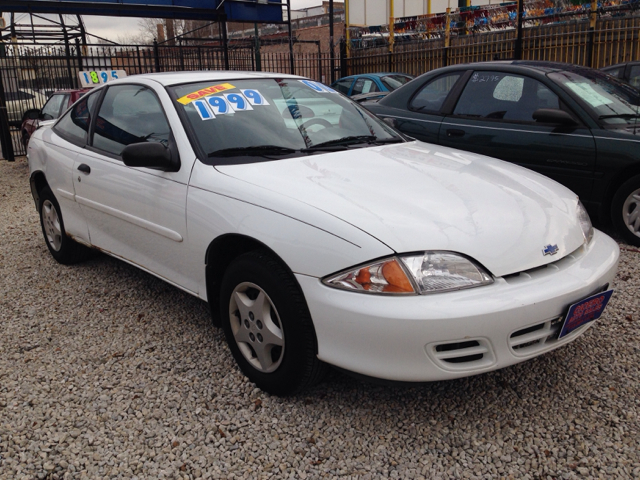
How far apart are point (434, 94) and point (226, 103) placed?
321 centimetres

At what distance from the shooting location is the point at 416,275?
226cm

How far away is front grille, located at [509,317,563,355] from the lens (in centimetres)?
233

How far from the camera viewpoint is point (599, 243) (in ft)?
9.52

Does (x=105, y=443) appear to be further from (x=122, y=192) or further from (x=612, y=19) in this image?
(x=612, y=19)

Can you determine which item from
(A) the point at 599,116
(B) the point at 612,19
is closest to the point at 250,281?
(A) the point at 599,116

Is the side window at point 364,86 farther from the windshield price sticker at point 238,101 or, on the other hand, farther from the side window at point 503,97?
the windshield price sticker at point 238,101

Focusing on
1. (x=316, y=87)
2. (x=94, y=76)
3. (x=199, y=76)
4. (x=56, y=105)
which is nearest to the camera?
(x=199, y=76)

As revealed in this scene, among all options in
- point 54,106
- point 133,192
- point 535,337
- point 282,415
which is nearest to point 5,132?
point 54,106

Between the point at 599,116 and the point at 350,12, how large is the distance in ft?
54.7

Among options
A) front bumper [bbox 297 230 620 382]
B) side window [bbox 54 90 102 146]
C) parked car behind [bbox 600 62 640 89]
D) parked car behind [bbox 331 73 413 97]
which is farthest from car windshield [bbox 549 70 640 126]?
parked car behind [bbox 331 73 413 97]

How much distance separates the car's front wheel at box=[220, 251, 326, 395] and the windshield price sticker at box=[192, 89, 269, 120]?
1.00 meters

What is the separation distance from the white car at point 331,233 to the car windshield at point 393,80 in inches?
323

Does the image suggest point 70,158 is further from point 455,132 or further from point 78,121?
point 455,132

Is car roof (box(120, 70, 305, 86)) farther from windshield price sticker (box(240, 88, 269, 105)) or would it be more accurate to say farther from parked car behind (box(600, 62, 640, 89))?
parked car behind (box(600, 62, 640, 89))
